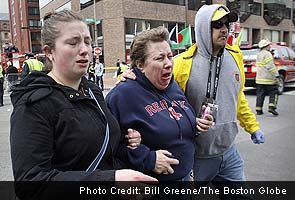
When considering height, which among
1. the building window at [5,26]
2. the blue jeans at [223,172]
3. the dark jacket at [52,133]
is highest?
the building window at [5,26]

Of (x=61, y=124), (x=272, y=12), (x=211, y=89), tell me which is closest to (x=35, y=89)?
(x=61, y=124)

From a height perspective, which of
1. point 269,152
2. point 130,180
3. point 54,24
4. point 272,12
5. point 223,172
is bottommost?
point 269,152

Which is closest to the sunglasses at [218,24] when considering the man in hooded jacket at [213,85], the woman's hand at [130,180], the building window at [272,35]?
the man in hooded jacket at [213,85]

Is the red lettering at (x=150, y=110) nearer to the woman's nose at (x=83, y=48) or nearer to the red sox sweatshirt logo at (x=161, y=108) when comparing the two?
the red sox sweatshirt logo at (x=161, y=108)

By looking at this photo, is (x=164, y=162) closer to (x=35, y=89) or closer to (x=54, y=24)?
(x=35, y=89)

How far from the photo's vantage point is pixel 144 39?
79.0 inches

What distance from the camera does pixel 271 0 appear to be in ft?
130

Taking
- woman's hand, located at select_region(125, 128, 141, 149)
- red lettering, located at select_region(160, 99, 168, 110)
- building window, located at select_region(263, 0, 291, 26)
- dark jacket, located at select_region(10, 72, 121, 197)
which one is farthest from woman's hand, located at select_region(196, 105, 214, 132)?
building window, located at select_region(263, 0, 291, 26)

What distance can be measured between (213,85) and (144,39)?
0.72 metres

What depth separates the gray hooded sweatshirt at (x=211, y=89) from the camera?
2361 millimetres

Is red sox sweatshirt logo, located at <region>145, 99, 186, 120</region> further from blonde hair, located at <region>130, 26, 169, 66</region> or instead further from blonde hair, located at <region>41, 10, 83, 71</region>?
blonde hair, located at <region>41, 10, 83, 71</region>

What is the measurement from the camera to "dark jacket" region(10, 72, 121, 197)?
4.30 ft

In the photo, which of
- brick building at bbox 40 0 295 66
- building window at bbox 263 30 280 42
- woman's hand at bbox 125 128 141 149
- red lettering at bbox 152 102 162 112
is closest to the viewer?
woman's hand at bbox 125 128 141 149

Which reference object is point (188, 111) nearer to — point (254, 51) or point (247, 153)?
point (247, 153)
